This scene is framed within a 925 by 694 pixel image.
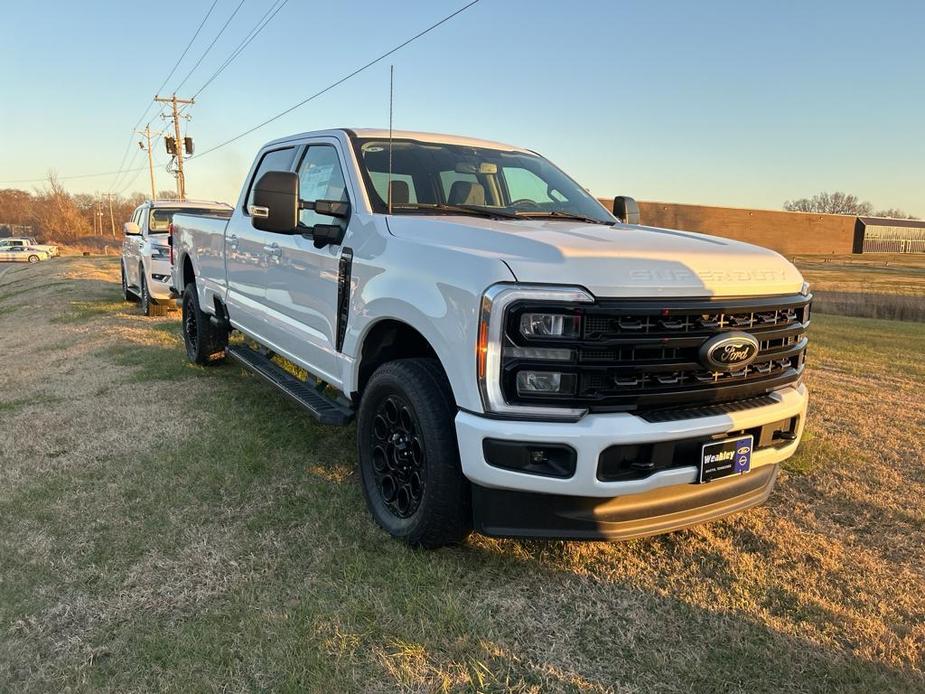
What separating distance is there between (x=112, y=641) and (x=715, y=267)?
2.84m

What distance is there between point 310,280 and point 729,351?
2.49 m

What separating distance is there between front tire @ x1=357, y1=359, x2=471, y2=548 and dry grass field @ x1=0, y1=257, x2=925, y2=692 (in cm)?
16

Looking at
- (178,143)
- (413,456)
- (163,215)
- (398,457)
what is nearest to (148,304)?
(163,215)

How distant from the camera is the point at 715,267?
2.74 m

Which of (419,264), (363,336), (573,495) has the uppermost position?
(419,264)

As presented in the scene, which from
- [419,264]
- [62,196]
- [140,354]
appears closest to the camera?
[419,264]

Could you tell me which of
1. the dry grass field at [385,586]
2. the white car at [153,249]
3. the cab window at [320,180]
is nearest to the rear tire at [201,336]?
the dry grass field at [385,586]

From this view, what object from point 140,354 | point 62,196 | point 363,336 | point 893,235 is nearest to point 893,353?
point 363,336

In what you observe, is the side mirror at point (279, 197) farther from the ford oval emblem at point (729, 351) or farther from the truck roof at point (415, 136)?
the ford oval emblem at point (729, 351)

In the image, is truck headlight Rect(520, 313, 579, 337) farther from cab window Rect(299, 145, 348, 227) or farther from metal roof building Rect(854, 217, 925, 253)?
metal roof building Rect(854, 217, 925, 253)

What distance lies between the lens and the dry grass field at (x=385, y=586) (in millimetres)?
2355

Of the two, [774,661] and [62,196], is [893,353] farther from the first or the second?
[62,196]

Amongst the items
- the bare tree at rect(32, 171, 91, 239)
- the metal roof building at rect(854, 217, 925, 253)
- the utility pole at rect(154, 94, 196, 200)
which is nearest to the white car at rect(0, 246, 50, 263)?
the utility pole at rect(154, 94, 196, 200)

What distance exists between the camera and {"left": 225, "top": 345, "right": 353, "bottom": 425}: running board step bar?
12.3 ft
